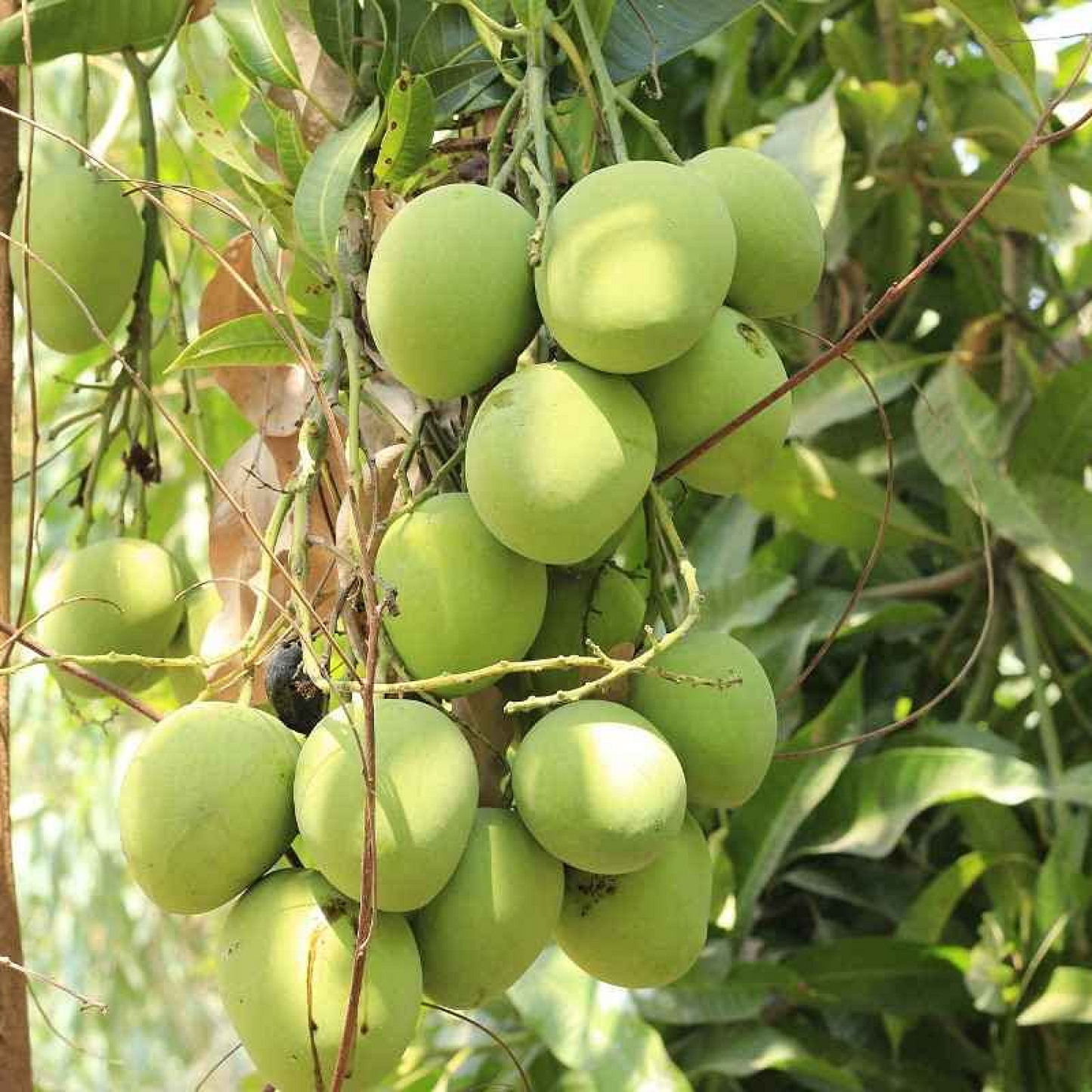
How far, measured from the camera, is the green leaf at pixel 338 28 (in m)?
0.75

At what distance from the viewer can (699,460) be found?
61 cm

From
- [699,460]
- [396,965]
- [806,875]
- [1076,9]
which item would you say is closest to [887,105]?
[1076,9]

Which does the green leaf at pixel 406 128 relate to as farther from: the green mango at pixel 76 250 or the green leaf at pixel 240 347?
the green mango at pixel 76 250

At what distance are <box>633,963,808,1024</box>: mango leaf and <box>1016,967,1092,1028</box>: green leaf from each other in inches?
6.6

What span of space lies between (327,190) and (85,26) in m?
0.26

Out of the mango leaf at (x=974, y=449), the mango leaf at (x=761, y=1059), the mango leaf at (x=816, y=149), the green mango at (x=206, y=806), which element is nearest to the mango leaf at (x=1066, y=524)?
the mango leaf at (x=974, y=449)

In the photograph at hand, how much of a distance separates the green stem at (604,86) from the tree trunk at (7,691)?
0.34 metres

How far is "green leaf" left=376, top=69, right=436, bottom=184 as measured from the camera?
2.24 feet

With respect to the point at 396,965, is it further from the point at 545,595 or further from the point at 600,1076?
the point at 600,1076

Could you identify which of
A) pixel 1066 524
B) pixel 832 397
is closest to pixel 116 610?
pixel 832 397

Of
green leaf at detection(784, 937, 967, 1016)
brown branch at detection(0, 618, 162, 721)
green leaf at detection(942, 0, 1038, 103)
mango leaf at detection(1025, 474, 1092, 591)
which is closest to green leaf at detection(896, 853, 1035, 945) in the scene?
green leaf at detection(784, 937, 967, 1016)

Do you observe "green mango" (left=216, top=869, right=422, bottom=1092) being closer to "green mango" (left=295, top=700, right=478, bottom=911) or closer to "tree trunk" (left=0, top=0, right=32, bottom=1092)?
"green mango" (left=295, top=700, right=478, bottom=911)

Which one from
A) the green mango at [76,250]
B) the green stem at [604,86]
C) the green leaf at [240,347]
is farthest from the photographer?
the green mango at [76,250]

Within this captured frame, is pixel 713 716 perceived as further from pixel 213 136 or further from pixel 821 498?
pixel 821 498
